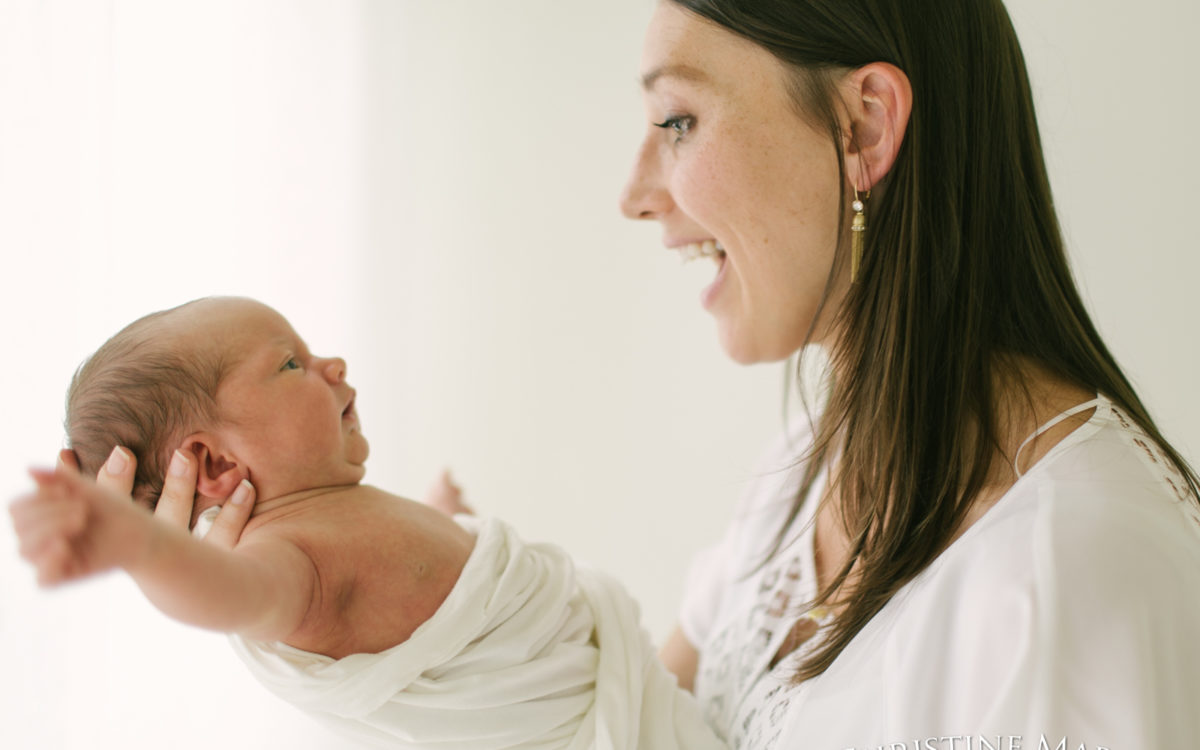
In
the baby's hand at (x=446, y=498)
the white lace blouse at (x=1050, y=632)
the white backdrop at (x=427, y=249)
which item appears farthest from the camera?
the baby's hand at (x=446, y=498)

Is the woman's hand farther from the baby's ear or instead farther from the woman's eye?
the woman's eye

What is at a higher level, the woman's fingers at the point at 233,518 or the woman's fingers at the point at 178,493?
the woman's fingers at the point at 178,493

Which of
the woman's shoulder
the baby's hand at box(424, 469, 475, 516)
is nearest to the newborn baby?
the baby's hand at box(424, 469, 475, 516)

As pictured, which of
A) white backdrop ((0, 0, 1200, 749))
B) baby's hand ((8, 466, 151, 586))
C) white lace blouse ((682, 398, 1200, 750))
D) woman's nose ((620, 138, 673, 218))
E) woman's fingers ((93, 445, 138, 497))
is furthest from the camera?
woman's nose ((620, 138, 673, 218))

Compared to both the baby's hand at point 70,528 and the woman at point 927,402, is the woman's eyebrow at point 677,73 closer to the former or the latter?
the woman at point 927,402

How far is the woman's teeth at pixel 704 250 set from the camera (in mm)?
1225

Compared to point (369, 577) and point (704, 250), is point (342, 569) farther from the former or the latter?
point (704, 250)

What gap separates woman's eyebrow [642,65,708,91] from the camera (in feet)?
3.39

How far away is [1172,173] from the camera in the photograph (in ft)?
5.07

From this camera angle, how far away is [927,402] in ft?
3.13

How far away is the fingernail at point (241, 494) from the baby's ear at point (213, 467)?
0.06ft

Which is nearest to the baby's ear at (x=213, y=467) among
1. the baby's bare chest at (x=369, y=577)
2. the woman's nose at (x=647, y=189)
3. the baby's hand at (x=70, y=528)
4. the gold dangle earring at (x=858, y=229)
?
the baby's bare chest at (x=369, y=577)

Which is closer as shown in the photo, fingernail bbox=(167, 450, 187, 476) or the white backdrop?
fingernail bbox=(167, 450, 187, 476)

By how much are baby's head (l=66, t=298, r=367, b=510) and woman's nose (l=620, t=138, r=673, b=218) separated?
1.66 ft
